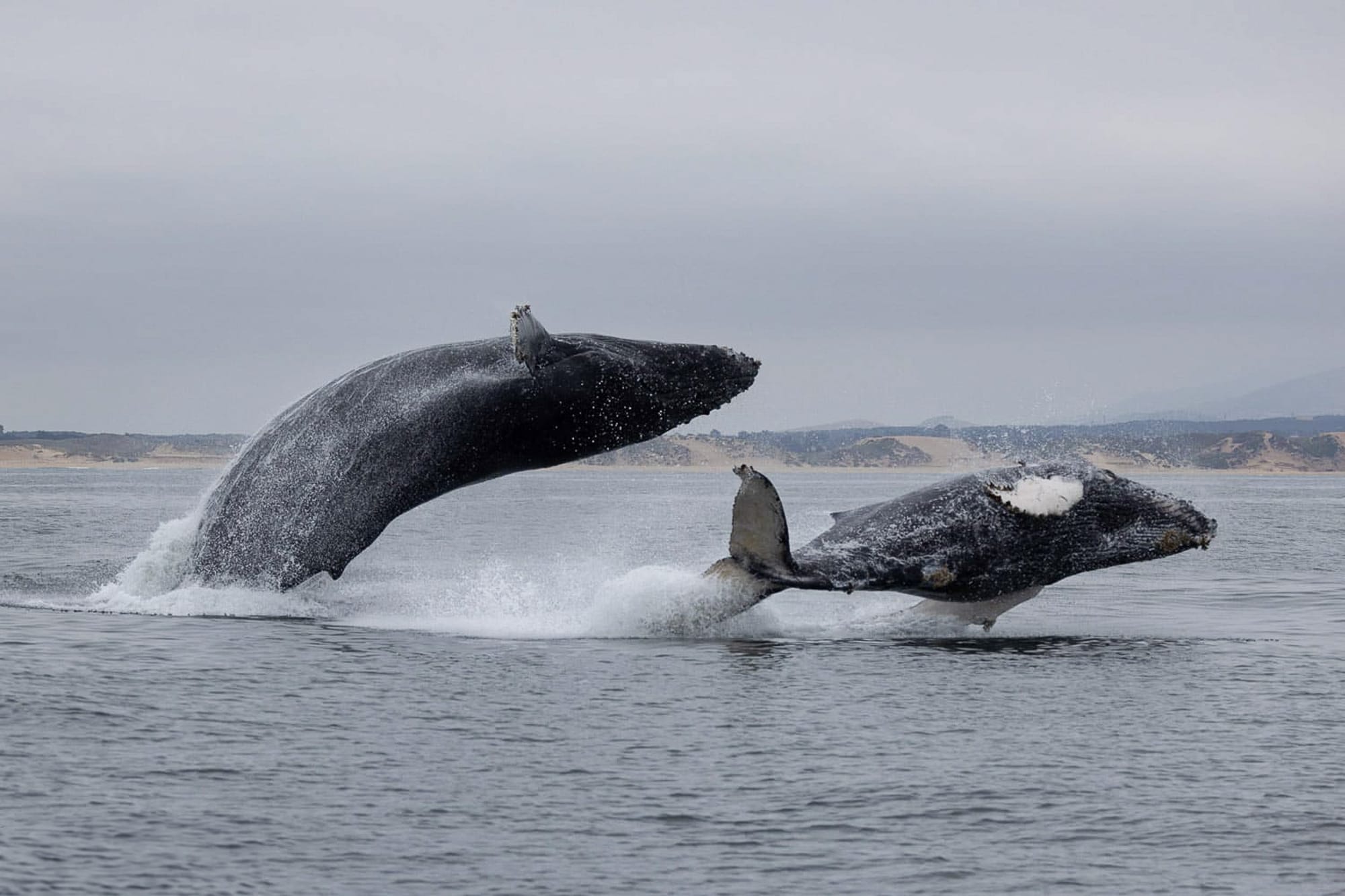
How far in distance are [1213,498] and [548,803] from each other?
3299 inches

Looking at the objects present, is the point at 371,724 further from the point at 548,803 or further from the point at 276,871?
the point at 276,871

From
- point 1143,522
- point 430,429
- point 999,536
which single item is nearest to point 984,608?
point 999,536

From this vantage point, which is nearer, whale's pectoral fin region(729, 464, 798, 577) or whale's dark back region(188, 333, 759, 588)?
whale's pectoral fin region(729, 464, 798, 577)

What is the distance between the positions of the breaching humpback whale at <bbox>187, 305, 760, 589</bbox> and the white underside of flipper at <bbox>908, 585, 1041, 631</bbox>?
316 cm

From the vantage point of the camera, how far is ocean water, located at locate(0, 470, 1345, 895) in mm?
7848

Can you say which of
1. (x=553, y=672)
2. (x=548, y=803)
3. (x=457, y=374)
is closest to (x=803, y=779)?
(x=548, y=803)

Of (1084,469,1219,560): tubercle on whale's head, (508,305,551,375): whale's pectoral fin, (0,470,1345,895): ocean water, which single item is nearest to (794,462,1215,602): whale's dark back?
→ (1084,469,1219,560): tubercle on whale's head

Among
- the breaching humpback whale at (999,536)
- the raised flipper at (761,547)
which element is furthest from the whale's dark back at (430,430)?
the raised flipper at (761,547)

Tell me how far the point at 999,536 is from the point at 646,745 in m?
6.49

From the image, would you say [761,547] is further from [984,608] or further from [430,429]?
[430,429]

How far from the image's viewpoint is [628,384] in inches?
590

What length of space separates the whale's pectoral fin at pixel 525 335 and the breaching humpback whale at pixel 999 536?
2.26 meters

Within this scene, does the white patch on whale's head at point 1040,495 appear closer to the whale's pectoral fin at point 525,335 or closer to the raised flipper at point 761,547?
the raised flipper at point 761,547

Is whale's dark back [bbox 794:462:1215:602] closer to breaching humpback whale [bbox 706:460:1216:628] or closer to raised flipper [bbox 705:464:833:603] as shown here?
breaching humpback whale [bbox 706:460:1216:628]
